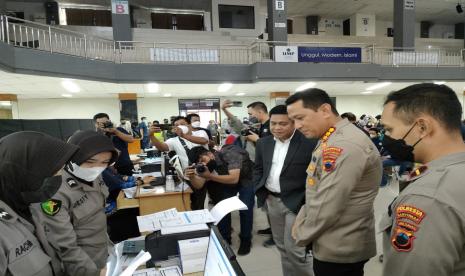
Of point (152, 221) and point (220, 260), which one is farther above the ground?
point (220, 260)

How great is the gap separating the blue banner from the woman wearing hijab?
9.89 metres

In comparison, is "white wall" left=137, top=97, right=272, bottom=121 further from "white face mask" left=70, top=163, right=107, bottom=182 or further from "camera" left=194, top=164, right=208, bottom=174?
"white face mask" left=70, top=163, right=107, bottom=182

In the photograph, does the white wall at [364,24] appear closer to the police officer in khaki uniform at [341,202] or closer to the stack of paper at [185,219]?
the police officer in khaki uniform at [341,202]

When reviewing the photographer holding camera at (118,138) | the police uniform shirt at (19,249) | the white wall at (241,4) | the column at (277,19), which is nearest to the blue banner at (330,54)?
the column at (277,19)

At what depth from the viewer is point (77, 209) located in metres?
1.51

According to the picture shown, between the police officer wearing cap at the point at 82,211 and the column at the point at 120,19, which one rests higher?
the column at the point at 120,19

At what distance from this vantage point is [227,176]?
116 inches

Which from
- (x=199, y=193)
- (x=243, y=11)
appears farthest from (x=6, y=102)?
(x=199, y=193)

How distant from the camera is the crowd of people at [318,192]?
0.84 metres

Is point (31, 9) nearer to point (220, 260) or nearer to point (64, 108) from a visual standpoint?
point (64, 108)

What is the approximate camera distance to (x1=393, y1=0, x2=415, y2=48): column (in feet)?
40.2

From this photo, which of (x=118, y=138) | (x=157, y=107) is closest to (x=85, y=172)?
(x=118, y=138)

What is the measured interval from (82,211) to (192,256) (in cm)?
64

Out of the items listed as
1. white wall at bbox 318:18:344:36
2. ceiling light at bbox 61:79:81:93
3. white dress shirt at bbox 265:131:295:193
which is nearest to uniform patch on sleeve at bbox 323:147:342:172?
white dress shirt at bbox 265:131:295:193
